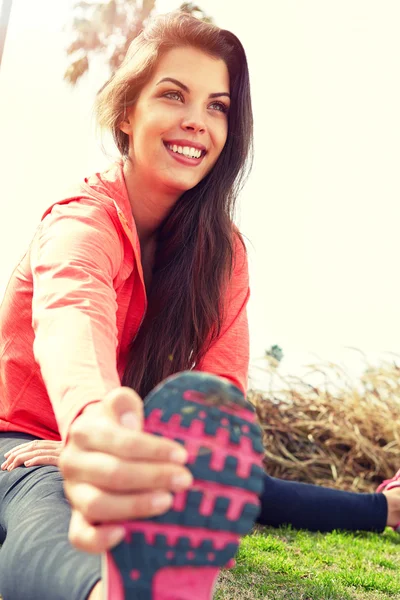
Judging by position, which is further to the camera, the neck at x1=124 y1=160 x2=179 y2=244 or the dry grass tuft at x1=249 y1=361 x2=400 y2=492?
the dry grass tuft at x1=249 y1=361 x2=400 y2=492

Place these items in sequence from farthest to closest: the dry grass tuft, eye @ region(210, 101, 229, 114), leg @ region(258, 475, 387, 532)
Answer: the dry grass tuft < leg @ region(258, 475, 387, 532) < eye @ region(210, 101, 229, 114)

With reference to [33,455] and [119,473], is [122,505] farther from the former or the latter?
[33,455]

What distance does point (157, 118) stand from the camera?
77.8 inches

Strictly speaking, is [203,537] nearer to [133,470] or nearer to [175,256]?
[133,470]

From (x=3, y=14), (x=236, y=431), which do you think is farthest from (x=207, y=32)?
(x=3, y=14)

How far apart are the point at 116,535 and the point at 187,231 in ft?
4.62

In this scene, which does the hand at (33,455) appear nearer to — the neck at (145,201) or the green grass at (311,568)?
the green grass at (311,568)

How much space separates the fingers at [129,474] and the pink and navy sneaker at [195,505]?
0.12 ft

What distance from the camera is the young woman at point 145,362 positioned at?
0.84 m

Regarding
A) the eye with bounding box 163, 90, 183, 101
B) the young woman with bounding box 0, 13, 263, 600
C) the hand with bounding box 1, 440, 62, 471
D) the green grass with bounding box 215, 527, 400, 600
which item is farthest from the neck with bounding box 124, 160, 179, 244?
the green grass with bounding box 215, 527, 400, 600

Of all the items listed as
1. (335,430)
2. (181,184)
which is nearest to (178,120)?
(181,184)

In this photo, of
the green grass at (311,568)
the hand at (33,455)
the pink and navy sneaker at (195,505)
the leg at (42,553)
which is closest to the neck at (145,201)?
the hand at (33,455)

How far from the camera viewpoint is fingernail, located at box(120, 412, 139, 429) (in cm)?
82

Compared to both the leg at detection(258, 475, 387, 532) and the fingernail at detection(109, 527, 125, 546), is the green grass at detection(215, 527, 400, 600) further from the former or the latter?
the fingernail at detection(109, 527, 125, 546)
